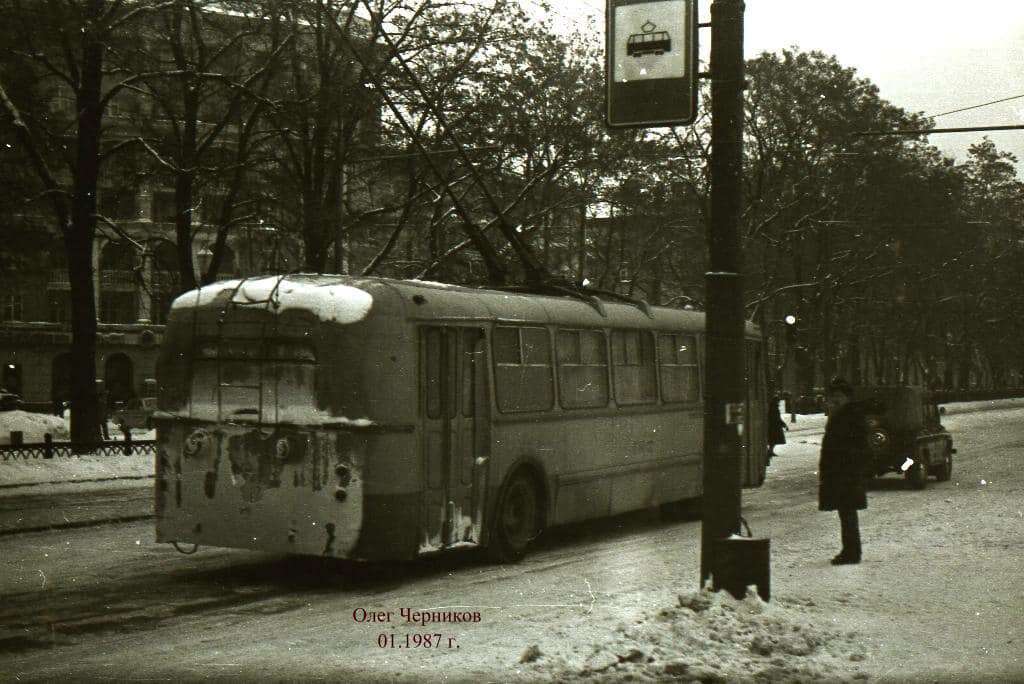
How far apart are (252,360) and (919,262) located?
49.6 m

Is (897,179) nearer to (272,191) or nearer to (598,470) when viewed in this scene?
(272,191)

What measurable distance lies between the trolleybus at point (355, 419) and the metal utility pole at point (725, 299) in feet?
9.80

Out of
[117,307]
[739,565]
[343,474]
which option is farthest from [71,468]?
[117,307]

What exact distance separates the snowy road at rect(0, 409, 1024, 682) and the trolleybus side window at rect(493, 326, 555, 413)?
59.6 inches

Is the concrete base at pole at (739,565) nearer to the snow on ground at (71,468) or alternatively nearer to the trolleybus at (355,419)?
the trolleybus at (355,419)

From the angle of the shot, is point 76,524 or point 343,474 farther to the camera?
point 76,524

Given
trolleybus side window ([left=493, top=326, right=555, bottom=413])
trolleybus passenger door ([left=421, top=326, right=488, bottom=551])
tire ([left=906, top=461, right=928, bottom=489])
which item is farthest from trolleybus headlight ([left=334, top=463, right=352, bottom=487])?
tire ([left=906, top=461, right=928, bottom=489])

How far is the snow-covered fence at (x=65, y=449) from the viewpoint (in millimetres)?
23734

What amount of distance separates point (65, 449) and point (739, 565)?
1876cm

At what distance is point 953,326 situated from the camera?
73.6m

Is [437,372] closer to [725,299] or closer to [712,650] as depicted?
[725,299]

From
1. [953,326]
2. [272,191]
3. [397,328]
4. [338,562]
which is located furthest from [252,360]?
[953,326]

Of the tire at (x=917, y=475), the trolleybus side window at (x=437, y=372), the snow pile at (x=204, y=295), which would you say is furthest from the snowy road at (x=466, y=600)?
the tire at (x=917, y=475)

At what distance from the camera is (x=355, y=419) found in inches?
435
